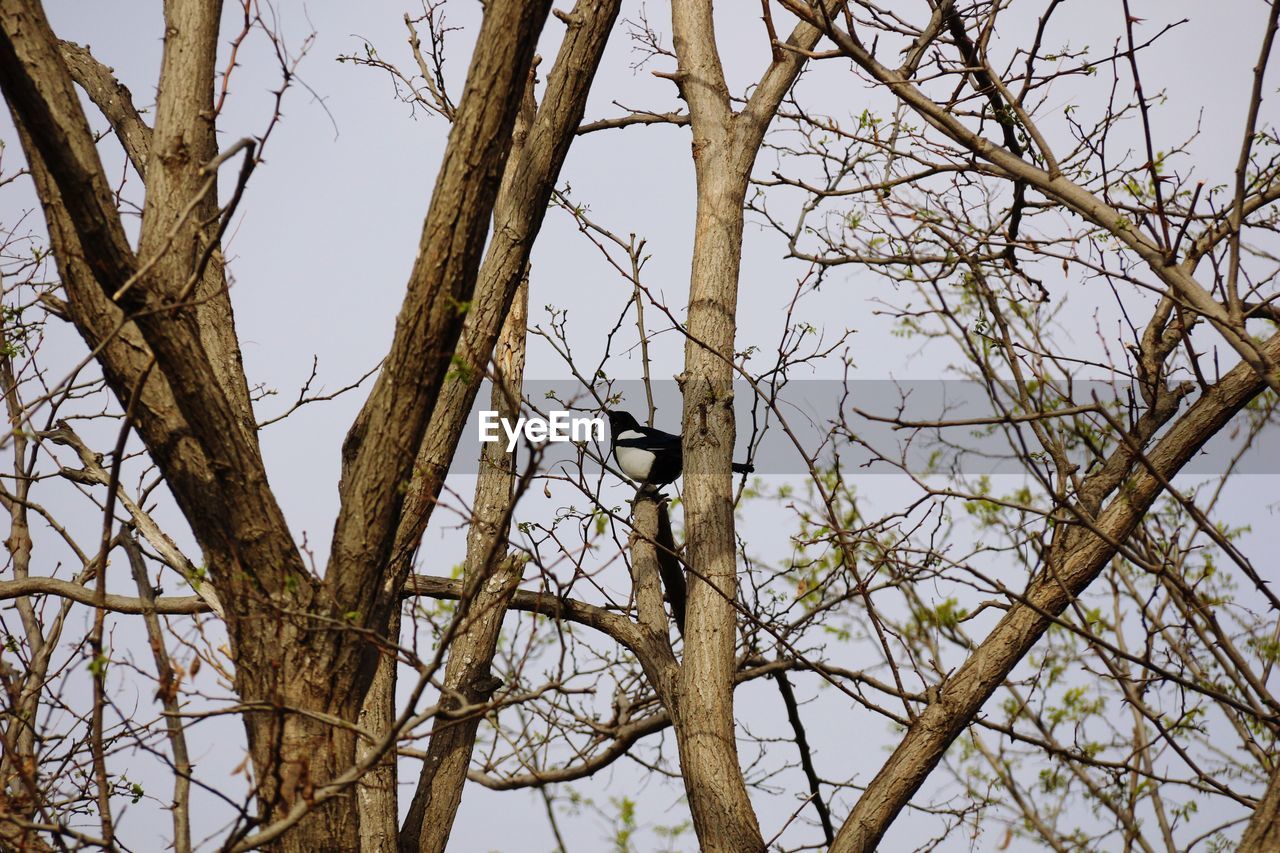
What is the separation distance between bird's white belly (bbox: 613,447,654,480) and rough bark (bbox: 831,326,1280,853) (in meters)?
2.36

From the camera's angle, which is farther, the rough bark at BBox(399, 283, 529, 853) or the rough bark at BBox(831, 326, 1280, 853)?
the rough bark at BBox(399, 283, 529, 853)

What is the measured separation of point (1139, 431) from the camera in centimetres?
402

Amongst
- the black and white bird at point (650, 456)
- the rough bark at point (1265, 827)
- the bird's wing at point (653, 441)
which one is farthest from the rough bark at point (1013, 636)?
the bird's wing at point (653, 441)

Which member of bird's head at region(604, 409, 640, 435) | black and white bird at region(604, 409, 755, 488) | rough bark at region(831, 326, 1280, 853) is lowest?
rough bark at region(831, 326, 1280, 853)

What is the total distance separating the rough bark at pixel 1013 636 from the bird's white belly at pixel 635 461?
7.75ft

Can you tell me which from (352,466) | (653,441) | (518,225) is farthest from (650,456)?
(352,466)

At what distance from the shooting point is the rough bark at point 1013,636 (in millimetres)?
3529

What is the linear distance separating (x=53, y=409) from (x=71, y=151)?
2369mm

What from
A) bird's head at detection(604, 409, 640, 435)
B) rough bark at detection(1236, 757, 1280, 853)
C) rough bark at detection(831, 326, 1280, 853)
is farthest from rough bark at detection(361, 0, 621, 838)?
bird's head at detection(604, 409, 640, 435)

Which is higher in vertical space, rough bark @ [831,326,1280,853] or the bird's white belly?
the bird's white belly

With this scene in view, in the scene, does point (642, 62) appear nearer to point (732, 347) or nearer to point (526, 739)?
point (732, 347)

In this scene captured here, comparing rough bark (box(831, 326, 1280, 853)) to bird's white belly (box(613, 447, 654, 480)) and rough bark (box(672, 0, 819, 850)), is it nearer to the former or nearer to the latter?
rough bark (box(672, 0, 819, 850))

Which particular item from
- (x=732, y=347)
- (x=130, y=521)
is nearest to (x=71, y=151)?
(x=130, y=521)

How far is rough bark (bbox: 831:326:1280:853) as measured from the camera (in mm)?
3529
